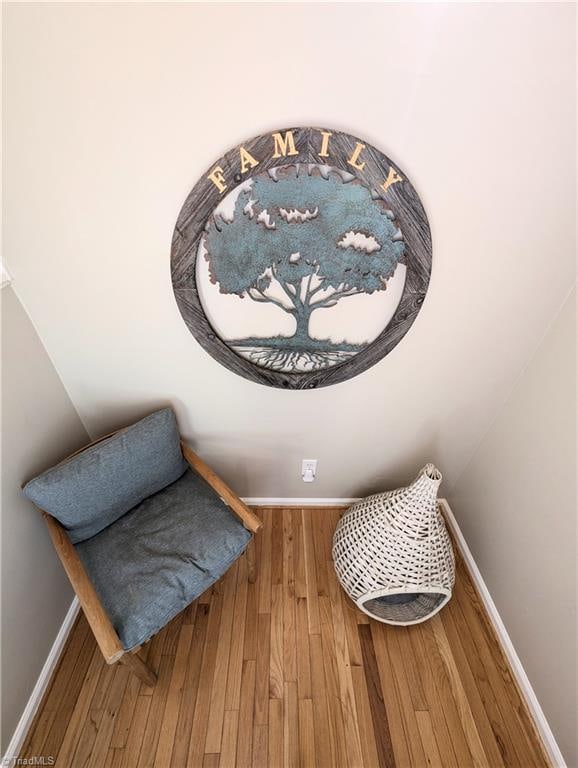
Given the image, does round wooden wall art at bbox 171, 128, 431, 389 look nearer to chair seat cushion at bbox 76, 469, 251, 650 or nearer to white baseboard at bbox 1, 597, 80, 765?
chair seat cushion at bbox 76, 469, 251, 650

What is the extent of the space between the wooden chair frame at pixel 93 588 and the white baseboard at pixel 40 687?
37 centimetres

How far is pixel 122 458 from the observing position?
50.1 inches

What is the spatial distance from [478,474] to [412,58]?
1521mm

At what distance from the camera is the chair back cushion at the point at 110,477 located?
3.80ft

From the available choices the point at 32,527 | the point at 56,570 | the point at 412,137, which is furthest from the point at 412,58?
the point at 56,570

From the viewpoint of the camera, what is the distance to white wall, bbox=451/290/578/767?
1164 mm

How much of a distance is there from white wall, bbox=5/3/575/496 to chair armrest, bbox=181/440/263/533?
300 millimetres

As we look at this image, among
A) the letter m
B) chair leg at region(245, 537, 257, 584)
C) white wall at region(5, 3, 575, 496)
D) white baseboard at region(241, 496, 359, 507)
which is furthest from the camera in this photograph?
white baseboard at region(241, 496, 359, 507)

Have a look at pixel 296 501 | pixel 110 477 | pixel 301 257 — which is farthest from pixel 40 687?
pixel 301 257

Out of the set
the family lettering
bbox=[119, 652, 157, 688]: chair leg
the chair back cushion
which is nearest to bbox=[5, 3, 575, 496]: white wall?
A: the family lettering

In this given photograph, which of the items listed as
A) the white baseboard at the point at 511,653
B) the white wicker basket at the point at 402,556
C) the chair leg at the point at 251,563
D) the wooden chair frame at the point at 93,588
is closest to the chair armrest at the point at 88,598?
the wooden chair frame at the point at 93,588

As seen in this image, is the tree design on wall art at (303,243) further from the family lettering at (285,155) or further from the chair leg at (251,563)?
the chair leg at (251,563)

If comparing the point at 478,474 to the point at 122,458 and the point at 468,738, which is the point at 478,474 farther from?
the point at 122,458

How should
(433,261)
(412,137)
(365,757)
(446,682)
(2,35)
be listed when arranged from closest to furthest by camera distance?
(2,35) < (412,137) < (433,261) < (365,757) < (446,682)
